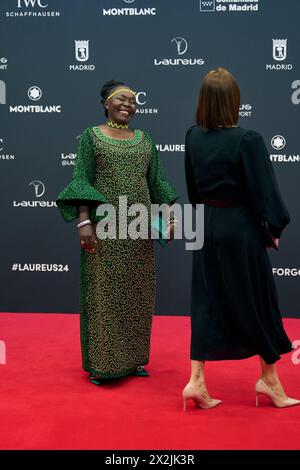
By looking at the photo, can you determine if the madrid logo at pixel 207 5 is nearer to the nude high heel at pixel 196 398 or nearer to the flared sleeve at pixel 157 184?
the flared sleeve at pixel 157 184

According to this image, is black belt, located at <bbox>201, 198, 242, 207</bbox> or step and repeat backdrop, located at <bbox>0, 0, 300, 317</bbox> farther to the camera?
step and repeat backdrop, located at <bbox>0, 0, 300, 317</bbox>

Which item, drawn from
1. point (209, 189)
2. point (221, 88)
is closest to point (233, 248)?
point (209, 189)

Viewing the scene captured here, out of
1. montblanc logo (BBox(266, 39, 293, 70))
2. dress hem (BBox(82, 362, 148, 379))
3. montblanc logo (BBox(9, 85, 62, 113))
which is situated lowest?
dress hem (BBox(82, 362, 148, 379))

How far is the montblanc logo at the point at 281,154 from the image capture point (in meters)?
4.89

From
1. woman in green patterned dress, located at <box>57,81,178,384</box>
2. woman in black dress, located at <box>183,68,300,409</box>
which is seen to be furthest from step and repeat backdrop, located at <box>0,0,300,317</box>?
woman in black dress, located at <box>183,68,300,409</box>

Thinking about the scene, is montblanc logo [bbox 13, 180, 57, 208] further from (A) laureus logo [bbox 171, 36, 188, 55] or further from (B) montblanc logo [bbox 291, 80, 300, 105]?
(B) montblanc logo [bbox 291, 80, 300, 105]

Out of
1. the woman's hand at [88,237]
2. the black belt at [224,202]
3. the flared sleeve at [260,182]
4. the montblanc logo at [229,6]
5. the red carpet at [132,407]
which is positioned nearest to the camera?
the red carpet at [132,407]

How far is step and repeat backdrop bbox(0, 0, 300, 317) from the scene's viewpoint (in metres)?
4.85

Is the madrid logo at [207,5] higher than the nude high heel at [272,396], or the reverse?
the madrid logo at [207,5]

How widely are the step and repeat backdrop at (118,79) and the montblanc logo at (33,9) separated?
10mm

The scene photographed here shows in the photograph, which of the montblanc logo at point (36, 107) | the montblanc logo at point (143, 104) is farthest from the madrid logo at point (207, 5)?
the montblanc logo at point (36, 107)

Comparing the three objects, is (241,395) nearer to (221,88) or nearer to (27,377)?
(27,377)

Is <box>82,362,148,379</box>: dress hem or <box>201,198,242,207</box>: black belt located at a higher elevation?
<box>201,198,242,207</box>: black belt

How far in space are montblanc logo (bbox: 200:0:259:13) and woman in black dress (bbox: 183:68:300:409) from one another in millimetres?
2074
